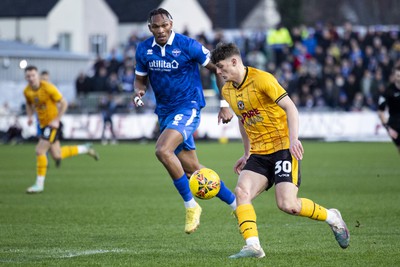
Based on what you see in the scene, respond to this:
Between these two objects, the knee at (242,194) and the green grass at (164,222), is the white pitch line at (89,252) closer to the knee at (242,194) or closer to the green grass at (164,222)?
the green grass at (164,222)

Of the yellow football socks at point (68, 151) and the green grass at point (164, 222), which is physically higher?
the yellow football socks at point (68, 151)

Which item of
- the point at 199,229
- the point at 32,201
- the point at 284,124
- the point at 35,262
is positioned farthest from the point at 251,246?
the point at 32,201

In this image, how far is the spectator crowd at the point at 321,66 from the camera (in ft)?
108

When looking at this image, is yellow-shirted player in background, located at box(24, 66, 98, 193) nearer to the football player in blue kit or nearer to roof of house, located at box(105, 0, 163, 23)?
the football player in blue kit

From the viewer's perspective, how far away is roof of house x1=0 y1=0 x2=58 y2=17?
67.1 m

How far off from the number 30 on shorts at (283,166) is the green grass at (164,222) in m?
0.78

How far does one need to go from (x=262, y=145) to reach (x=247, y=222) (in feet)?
2.77

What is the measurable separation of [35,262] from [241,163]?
228 centimetres

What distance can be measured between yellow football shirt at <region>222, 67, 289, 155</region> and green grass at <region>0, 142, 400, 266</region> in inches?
40.9

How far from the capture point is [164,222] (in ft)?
39.1

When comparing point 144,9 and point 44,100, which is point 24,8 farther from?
point 44,100

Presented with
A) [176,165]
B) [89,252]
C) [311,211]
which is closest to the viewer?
Result: [311,211]

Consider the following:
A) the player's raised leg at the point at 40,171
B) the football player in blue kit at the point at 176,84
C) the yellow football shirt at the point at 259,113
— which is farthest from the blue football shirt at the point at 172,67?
the player's raised leg at the point at 40,171

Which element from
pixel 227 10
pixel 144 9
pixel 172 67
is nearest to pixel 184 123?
pixel 172 67
